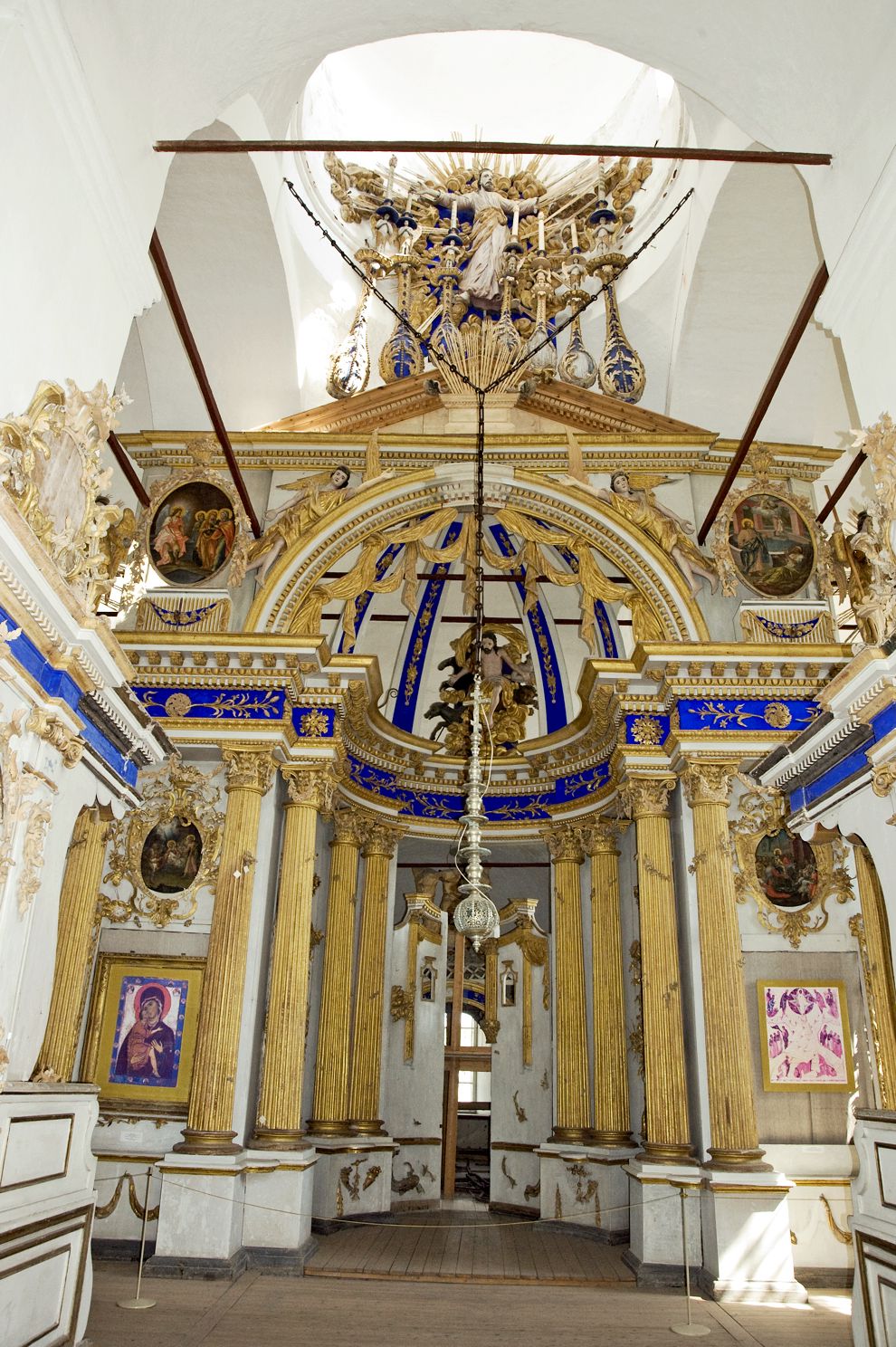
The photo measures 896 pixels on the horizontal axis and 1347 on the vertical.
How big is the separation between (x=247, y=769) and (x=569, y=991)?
561cm

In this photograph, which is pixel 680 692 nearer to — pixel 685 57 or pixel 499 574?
pixel 499 574

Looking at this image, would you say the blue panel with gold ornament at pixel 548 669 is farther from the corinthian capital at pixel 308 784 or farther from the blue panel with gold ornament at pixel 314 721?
the corinthian capital at pixel 308 784

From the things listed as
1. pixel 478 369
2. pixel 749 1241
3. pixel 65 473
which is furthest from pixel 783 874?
pixel 65 473

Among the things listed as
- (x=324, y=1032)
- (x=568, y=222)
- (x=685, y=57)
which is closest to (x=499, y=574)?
(x=568, y=222)

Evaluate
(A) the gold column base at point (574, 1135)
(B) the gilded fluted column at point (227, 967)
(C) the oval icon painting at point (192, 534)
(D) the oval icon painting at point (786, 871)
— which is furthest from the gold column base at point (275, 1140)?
(C) the oval icon painting at point (192, 534)

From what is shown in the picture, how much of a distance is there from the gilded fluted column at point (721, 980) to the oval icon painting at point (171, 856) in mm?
5229

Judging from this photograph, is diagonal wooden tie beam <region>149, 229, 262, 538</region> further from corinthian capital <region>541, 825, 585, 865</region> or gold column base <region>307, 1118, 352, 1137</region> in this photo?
gold column base <region>307, 1118, 352, 1137</region>

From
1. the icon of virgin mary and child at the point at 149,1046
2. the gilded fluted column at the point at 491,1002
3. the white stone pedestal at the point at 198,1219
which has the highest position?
the gilded fluted column at the point at 491,1002

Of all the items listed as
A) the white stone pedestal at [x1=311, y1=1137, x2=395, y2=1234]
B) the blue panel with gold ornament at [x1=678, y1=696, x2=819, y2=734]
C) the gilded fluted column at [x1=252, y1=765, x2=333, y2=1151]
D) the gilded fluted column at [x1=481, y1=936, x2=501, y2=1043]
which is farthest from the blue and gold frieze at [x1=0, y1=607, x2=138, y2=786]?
the gilded fluted column at [x1=481, y1=936, x2=501, y2=1043]

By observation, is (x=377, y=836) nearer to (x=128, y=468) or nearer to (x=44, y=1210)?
(x=128, y=468)

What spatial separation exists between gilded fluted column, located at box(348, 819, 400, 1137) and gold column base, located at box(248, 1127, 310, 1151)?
2947 millimetres

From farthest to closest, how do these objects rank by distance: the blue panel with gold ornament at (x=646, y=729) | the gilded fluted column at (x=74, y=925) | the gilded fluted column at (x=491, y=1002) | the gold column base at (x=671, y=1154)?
the gilded fluted column at (x=491, y=1002), the blue panel with gold ornament at (x=646, y=729), the gold column base at (x=671, y=1154), the gilded fluted column at (x=74, y=925)

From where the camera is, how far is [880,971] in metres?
6.08

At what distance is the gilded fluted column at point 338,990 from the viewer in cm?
1210
